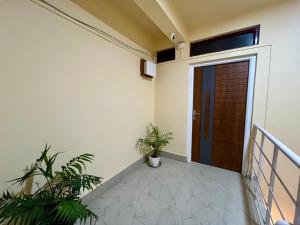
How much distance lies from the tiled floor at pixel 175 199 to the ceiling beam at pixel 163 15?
7.76 feet

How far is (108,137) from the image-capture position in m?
1.98

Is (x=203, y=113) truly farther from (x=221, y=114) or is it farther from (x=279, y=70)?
(x=279, y=70)

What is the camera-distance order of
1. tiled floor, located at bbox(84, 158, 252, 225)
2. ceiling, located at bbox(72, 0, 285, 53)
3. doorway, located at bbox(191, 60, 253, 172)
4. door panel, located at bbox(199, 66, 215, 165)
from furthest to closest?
door panel, located at bbox(199, 66, 215, 165)
doorway, located at bbox(191, 60, 253, 172)
ceiling, located at bbox(72, 0, 285, 53)
tiled floor, located at bbox(84, 158, 252, 225)

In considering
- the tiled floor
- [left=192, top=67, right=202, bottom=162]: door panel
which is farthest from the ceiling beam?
the tiled floor

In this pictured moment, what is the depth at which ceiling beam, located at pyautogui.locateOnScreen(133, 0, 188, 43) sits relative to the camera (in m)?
1.59

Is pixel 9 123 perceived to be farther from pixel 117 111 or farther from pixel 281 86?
pixel 281 86

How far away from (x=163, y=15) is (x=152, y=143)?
82.0 inches

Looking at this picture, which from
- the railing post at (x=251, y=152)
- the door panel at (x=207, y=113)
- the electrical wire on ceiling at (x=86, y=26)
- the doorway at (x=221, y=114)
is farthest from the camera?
the door panel at (x=207, y=113)

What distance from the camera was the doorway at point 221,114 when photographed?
7.30 feet

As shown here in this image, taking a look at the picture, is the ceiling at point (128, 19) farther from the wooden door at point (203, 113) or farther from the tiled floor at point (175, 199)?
the tiled floor at point (175, 199)

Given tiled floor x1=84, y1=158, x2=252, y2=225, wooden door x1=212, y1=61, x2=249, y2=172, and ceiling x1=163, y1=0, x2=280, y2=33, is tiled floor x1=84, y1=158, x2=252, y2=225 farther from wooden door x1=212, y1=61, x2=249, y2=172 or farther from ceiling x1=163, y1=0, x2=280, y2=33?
ceiling x1=163, y1=0, x2=280, y2=33

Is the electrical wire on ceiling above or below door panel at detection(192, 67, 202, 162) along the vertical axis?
above

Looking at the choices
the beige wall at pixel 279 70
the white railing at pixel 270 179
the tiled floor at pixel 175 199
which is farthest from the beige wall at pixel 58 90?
the beige wall at pixel 279 70

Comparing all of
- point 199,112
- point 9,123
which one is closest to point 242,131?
point 199,112
